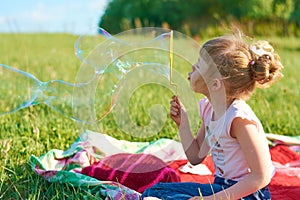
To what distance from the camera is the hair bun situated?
6.43 feet

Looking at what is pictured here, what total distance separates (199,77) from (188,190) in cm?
45

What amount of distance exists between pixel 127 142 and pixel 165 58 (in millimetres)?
711

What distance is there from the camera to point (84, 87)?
8.11 feet

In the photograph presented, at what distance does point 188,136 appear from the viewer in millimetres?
2268

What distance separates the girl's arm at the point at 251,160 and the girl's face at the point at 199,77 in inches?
7.8

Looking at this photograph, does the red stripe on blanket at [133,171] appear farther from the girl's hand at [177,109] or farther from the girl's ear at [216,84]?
the girl's ear at [216,84]

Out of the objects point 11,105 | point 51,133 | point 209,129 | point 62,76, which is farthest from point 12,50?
point 209,129

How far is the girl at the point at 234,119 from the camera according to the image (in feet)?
6.26

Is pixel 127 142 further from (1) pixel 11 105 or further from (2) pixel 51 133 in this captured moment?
(1) pixel 11 105

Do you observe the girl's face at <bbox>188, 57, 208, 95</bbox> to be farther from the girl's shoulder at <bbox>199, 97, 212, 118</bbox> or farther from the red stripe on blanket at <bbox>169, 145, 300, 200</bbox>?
the red stripe on blanket at <bbox>169, 145, 300, 200</bbox>

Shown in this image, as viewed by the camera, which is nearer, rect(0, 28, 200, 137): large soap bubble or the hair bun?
the hair bun

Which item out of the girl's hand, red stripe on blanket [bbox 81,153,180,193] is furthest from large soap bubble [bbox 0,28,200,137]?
red stripe on blanket [bbox 81,153,180,193]

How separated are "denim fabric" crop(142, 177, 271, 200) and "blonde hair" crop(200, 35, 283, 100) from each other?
36 centimetres

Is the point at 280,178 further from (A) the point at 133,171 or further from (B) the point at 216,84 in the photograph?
(B) the point at 216,84
